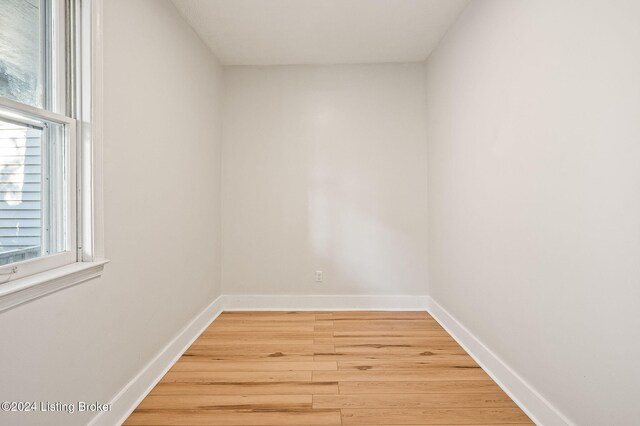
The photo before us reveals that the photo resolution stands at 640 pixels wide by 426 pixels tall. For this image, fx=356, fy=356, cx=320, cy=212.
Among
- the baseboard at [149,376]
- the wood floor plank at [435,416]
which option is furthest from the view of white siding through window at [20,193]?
the wood floor plank at [435,416]

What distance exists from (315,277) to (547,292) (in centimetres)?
235

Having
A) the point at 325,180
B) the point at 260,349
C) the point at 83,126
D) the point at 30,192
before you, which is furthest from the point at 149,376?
the point at 325,180

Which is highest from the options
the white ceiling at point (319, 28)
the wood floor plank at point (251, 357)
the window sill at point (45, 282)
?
the white ceiling at point (319, 28)

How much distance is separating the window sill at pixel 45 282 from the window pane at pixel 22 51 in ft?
2.23

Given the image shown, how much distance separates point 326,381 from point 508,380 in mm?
1095

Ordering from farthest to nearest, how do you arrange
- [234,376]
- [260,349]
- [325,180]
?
[325,180], [260,349], [234,376]

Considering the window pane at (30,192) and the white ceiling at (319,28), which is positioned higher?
the white ceiling at (319,28)

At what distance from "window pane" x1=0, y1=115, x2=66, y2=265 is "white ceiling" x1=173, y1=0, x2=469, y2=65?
5.37 feet

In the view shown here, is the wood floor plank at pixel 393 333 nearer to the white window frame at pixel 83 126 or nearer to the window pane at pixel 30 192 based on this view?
the white window frame at pixel 83 126

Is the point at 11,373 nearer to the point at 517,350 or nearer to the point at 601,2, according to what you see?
the point at 517,350

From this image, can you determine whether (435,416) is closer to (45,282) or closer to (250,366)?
(250,366)

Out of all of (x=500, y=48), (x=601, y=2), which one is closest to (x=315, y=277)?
(x=500, y=48)

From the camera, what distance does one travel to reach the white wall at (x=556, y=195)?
1324 mm

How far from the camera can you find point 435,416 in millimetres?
1905
